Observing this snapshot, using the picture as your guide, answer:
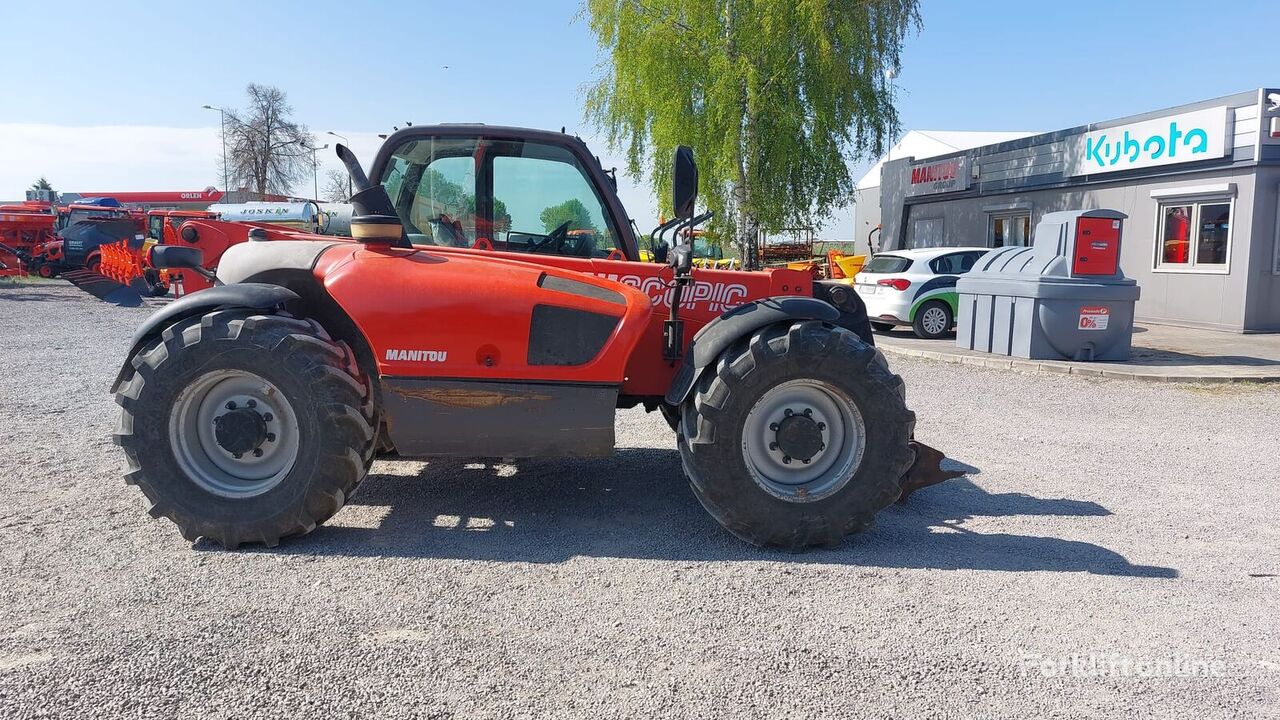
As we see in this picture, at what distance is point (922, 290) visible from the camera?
15312mm

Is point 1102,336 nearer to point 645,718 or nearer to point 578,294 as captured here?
point 578,294

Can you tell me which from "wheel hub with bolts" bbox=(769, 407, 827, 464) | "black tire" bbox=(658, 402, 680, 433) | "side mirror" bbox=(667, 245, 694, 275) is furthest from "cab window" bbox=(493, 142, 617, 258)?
"wheel hub with bolts" bbox=(769, 407, 827, 464)

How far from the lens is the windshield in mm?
15727

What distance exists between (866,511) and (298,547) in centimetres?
288

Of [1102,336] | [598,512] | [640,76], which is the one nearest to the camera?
[598,512]

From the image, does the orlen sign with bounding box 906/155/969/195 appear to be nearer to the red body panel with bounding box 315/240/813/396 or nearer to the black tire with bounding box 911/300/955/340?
the black tire with bounding box 911/300/955/340

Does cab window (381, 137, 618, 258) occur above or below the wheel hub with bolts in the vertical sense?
above

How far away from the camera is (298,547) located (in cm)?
425

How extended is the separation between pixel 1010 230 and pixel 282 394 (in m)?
21.8

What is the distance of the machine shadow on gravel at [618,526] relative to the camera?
4.24 meters

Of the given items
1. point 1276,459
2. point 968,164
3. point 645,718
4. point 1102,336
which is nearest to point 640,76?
point 968,164

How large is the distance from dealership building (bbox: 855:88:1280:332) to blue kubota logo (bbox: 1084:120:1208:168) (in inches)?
0.8

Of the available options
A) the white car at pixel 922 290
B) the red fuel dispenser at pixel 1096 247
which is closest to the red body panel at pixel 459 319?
the red fuel dispenser at pixel 1096 247

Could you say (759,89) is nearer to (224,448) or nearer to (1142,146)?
(1142,146)
